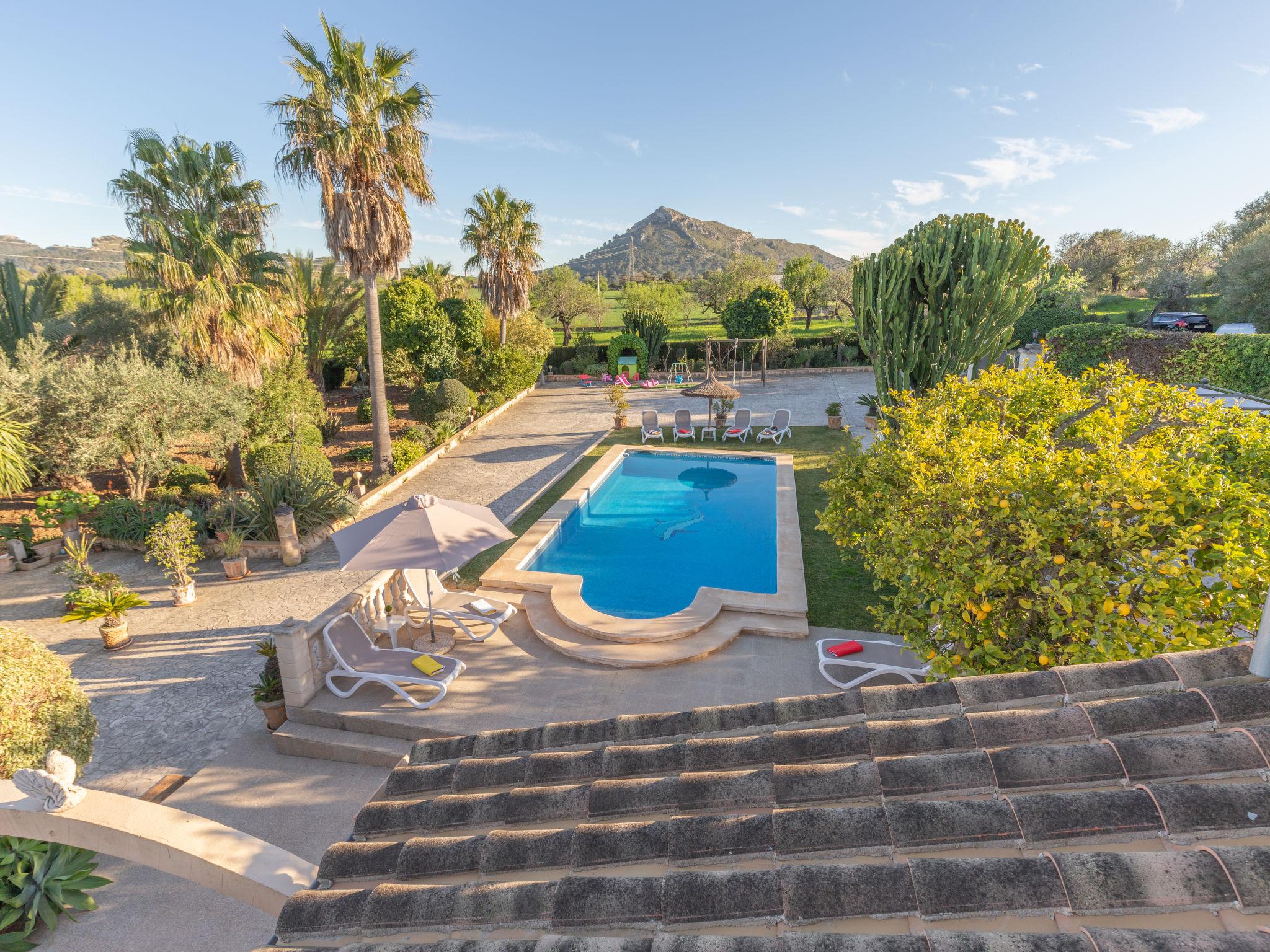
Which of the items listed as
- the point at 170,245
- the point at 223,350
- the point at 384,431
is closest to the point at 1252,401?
the point at 384,431

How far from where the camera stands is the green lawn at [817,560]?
30.6ft

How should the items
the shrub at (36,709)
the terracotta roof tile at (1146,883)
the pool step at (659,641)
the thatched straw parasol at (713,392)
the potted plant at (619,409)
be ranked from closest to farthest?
the terracotta roof tile at (1146,883)
the shrub at (36,709)
the pool step at (659,641)
the thatched straw parasol at (713,392)
the potted plant at (619,409)

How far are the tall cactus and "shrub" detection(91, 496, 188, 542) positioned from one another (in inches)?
666

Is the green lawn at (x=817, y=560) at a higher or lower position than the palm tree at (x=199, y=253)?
lower

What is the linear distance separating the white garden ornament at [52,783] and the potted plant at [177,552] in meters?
7.96

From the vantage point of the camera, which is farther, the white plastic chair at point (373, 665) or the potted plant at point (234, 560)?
the potted plant at point (234, 560)

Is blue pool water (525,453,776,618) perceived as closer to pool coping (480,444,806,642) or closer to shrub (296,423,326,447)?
pool coping (480,444,806,642)

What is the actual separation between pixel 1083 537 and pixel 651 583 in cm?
816

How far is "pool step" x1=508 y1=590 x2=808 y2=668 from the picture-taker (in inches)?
319

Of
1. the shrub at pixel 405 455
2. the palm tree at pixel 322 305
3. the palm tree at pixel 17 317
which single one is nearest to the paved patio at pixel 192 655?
the shrub at pixel 405 455

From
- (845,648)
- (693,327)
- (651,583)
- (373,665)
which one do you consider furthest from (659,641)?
(693,327)

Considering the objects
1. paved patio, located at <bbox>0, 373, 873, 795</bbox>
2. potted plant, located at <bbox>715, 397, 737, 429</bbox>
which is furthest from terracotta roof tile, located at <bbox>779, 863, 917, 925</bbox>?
potted plant, located at <bbox>715, 397, 737, 429</bbox>

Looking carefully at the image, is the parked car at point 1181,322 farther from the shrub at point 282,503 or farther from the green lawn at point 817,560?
the shrub at point 282,503

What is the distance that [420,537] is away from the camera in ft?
24.6
